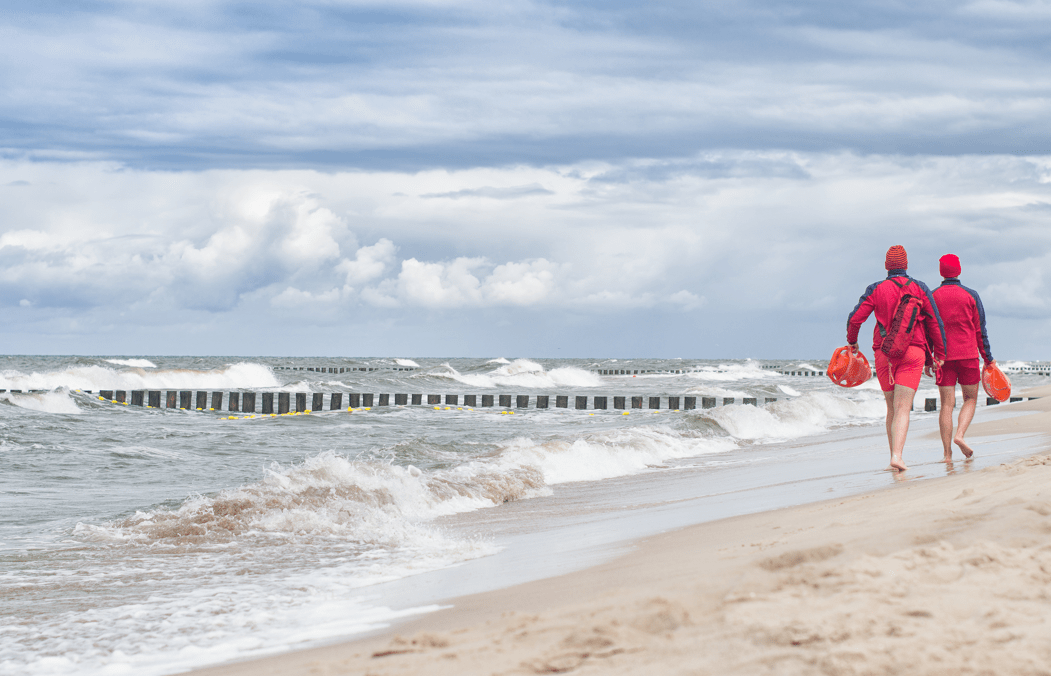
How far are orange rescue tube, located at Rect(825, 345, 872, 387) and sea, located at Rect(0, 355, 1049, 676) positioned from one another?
79cm

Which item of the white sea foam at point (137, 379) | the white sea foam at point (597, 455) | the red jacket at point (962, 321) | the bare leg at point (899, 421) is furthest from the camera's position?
the white sea foam at point (137, 379)

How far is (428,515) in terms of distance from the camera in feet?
26.0

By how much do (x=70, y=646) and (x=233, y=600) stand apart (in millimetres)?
791

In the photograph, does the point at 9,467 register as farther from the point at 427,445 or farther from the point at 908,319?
the point at 908,319

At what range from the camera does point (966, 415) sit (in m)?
7.38

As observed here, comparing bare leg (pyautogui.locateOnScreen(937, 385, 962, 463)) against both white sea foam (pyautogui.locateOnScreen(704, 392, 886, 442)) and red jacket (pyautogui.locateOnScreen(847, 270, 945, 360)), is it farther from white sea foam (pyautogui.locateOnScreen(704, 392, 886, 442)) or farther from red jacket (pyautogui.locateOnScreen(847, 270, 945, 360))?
white sea foam (pyautogui.locateOnScreen(704, 392, 886, 442))

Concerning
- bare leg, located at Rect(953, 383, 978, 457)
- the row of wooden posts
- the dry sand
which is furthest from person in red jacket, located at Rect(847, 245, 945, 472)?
the row of wooden posts

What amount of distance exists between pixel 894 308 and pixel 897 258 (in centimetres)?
42

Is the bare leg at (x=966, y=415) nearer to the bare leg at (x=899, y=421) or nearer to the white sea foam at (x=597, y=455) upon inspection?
the bare leg at (x=899, y=421)

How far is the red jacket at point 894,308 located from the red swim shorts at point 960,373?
0.30m

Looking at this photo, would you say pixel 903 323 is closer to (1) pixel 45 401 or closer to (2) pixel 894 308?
(2) pixel 894 308

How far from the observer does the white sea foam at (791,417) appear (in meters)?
16.7

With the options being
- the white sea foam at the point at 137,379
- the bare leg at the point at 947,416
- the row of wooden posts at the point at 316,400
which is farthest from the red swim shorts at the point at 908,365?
the white sea foam at the point at 137,379

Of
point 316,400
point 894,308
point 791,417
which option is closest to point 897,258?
point 894,308
